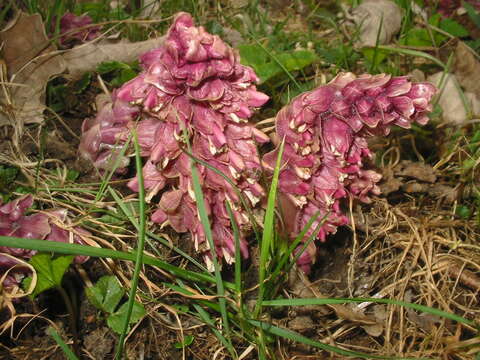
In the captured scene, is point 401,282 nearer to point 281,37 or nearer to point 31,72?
point 281,37

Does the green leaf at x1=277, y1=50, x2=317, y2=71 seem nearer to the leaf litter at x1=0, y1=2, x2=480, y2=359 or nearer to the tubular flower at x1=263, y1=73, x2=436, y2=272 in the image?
the leaf litter at x1=0, y1=2, x2=480, y2=359

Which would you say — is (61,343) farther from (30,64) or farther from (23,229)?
(30,64)

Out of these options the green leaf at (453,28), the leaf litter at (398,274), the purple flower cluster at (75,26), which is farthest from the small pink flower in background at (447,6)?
the purple flower cluster at (75,26)

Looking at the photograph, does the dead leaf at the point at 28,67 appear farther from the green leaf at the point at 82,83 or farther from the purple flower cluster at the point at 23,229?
the purple flower cluster at the point at 23,229

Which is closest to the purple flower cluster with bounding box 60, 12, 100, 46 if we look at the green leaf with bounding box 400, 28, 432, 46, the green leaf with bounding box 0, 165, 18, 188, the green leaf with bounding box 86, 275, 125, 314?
the green leaf with bounding box 0, 165, 18, 188

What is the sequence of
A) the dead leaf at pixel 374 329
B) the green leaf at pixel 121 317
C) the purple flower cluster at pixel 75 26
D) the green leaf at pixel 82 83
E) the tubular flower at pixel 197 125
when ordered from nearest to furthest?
the tubular flower at pixel 197 125, the green leaf at pixel 121 317, the dead leaf at pixel 374 329, the green leaf at pixel 82 83, the purple flower cluster at pixel 75 26

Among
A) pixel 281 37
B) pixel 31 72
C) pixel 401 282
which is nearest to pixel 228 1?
pixel 281 37
